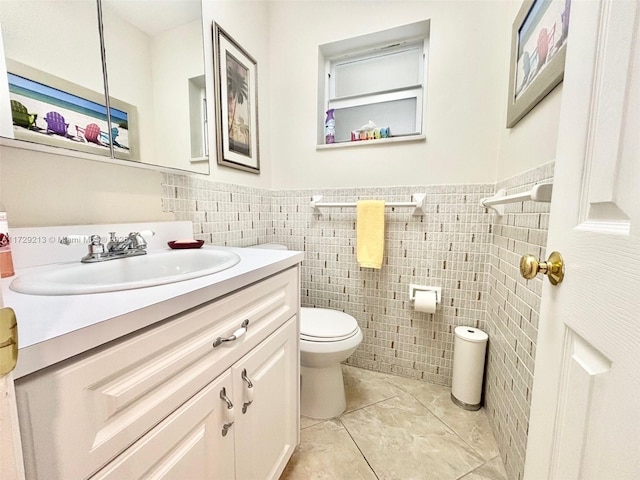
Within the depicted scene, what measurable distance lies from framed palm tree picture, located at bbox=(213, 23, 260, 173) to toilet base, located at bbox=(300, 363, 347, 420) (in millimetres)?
1180

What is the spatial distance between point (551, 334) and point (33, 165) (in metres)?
1.30

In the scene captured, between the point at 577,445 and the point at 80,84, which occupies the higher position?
the point at 80,84

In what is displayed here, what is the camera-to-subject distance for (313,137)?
1727mm

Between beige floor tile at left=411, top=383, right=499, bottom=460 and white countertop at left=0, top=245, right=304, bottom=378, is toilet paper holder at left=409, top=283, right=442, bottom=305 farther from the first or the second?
white countertop at left=0, top=245, right=304, bottom=378

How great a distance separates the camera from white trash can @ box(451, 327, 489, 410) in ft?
4.45

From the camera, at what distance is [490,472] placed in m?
1.05

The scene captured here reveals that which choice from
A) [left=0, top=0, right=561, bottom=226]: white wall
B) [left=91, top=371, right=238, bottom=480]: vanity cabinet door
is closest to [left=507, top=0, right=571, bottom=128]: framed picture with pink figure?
[left=0, top=0, right=561, bottom=226]: white wall

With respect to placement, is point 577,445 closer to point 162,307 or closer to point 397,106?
point 162,307

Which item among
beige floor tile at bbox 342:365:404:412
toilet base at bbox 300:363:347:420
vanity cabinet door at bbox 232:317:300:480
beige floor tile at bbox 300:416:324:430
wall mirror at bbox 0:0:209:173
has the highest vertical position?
wall mirror at bbox 0:0:209:173

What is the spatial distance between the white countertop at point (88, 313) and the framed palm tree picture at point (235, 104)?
3.27 ft

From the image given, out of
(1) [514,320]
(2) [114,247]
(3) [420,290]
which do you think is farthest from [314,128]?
(1) [514,320]

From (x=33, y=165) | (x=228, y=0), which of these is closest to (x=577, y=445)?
(x=33, y=165)

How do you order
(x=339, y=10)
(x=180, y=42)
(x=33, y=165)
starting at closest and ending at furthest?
(x=33, y=165)
(x=180, y=42)
(x=339, y=10)

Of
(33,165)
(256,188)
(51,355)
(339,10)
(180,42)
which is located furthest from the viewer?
(256,188)
